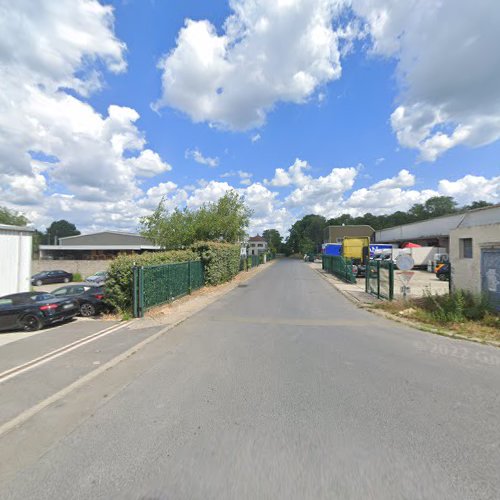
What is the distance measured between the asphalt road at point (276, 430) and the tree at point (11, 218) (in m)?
51.1

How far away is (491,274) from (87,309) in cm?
1333

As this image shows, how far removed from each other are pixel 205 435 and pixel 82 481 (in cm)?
117

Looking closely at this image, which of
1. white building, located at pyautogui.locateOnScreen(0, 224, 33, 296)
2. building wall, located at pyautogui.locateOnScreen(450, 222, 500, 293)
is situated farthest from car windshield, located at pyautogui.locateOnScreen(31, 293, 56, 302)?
building wall, located at pyautogui.locateOnScreen(450, 222, 500, 293)

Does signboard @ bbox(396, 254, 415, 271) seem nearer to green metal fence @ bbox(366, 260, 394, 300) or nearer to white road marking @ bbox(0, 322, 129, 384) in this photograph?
green metal fence @ bbox(366, 260, 394, 300)

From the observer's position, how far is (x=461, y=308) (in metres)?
8.89

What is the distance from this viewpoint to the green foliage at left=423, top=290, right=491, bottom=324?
875cm

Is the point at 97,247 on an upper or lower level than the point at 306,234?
lower

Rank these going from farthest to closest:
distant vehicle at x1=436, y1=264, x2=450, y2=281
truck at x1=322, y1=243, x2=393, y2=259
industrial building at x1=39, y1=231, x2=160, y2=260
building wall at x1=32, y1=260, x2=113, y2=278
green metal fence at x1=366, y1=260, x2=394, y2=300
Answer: industrial building at x1=39, y1=231, x2=160, y2=260, building wall at x1=32, y1=260, x2=113, y2=278, truck at x1=322, y1=243, x2=393, y2=259, distant vehicle at x1=436, y1=264, x2=450, y2=281, green metal fence at x1=366, y1=260, x2=394, y2=300

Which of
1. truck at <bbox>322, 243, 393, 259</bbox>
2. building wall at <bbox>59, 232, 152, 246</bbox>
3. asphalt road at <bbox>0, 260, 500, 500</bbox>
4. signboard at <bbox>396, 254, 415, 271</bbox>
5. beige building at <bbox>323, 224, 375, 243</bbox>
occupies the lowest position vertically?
asphalt road at <bbox>0, 260, 500, 500</bbox>

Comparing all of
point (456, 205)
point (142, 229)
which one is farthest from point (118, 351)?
point (456, 205)

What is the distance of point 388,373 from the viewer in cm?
518

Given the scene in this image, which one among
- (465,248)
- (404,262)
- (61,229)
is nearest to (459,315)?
(465,248)

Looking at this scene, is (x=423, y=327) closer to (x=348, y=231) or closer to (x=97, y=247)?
(x=97, y=247)

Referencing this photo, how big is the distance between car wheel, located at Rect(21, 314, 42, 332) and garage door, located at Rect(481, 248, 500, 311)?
13275 millimetres
